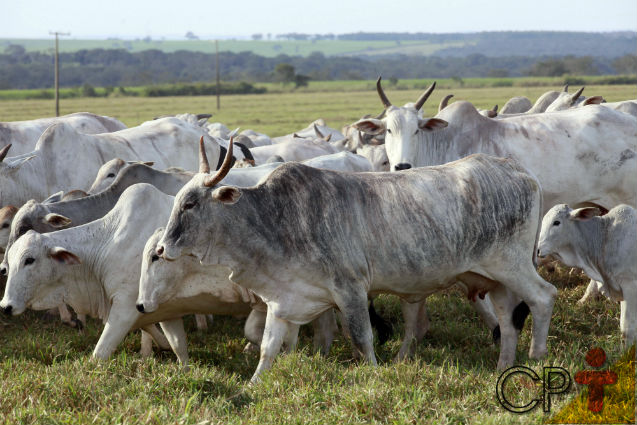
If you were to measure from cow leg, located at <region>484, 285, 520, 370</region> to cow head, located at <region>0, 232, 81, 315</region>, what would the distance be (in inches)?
109

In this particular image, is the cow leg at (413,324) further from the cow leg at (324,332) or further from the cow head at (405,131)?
the cow head at (405,131)

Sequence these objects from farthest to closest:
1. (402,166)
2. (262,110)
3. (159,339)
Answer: (262,110)
(402,166)
(159,339)

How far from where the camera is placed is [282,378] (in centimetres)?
468

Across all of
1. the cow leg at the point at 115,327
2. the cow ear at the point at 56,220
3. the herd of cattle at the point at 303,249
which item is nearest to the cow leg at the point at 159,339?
the herd of cattle at the point at 303,249

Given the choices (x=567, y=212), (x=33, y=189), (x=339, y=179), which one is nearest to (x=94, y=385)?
(x=339, y=179)

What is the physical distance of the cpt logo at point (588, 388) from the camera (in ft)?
13.5

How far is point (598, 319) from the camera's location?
20.7 ft

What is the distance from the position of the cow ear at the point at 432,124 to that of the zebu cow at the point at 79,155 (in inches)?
116

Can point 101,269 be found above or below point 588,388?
above

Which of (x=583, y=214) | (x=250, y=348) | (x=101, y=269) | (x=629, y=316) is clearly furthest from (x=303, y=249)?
(x=629, y=316)

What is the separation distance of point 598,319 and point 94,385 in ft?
12.3

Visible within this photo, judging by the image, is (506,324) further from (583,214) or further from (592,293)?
(592,293)

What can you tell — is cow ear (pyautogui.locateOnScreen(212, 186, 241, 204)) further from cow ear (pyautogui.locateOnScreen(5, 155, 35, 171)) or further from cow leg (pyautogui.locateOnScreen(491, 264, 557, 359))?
cow ear (pyautogui.locateOnScreen(5, 155, 35, 171))

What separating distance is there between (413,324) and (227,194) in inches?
73.1
